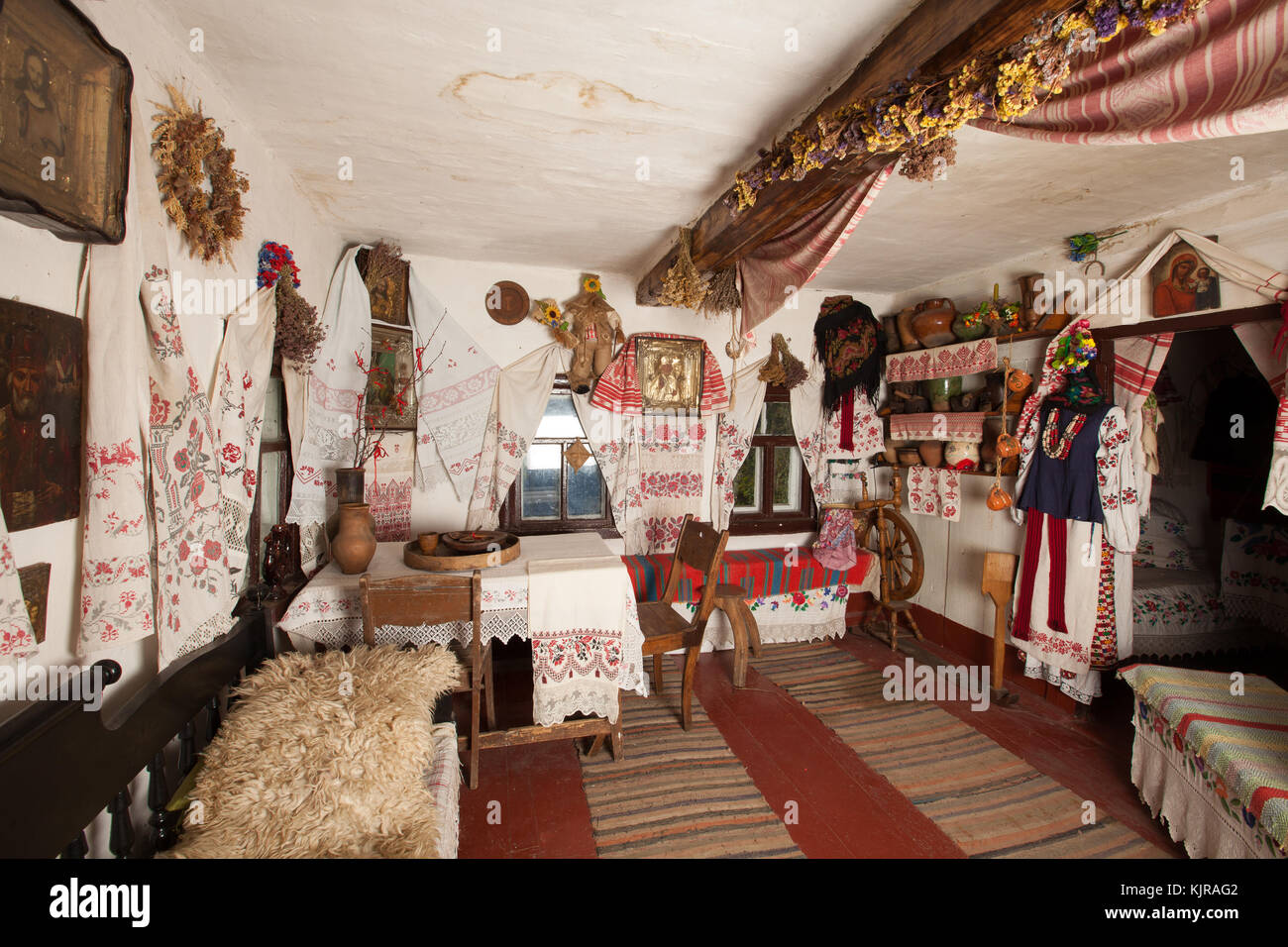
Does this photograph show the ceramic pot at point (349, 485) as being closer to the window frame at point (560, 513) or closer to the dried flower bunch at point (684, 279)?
the window frame at point (560, 513)

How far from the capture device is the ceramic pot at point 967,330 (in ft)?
11.6

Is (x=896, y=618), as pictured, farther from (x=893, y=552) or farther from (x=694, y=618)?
(x=694, y=618)

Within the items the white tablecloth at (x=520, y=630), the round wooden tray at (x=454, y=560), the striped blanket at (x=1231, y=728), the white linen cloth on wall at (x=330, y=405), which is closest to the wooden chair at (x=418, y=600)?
the white tablecloth at (x=520, y=630)

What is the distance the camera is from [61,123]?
1005 millimetres

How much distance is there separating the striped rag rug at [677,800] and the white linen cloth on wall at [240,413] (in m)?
1.69

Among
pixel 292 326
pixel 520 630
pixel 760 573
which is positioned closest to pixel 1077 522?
pixel 760 573

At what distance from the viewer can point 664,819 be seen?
2.26 meters

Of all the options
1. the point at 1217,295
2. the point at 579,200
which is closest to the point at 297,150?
the point at 579,200

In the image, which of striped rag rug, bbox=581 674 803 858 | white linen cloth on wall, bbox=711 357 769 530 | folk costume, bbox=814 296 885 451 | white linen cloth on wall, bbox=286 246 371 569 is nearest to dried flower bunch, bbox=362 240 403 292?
white linen cloth on wall, bbox=286 246 371 569

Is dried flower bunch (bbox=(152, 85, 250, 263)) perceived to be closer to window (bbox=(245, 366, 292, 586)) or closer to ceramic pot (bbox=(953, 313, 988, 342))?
window (bbox=(245, 366, 292, 586))

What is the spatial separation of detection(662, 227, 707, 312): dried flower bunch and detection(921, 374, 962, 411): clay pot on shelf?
77.8 inches

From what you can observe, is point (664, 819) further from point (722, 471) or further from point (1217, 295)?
point (1217, 295)

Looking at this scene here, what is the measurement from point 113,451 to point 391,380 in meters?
2.25

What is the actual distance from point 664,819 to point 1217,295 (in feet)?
11.0
